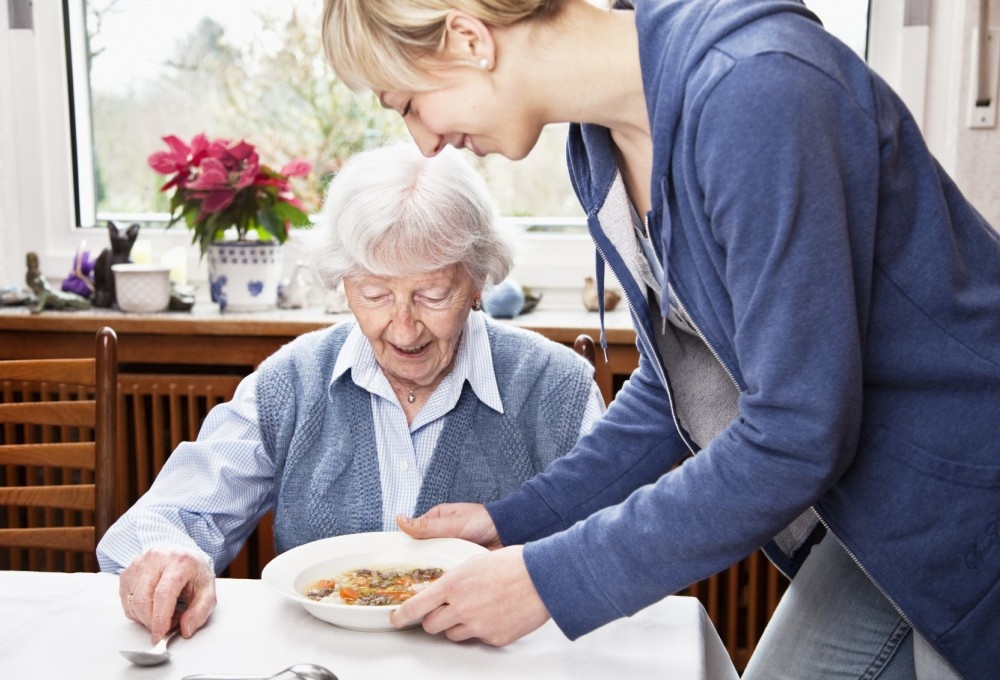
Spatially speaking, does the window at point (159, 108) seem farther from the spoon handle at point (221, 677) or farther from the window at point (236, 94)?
the spoon handle at point (221, 677)

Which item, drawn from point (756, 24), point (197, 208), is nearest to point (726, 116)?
point (756, 24)

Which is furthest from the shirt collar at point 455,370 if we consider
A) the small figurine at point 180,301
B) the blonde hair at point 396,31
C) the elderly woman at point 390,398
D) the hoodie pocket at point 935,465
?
the small figurine at point 180,301

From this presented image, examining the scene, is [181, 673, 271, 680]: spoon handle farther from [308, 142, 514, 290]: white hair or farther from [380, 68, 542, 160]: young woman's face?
[308, 142, 514, 290]: white hair

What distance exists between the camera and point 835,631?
4.06 feet

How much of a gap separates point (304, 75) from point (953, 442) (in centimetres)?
236

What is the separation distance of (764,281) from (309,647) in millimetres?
636

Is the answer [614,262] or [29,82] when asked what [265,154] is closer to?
[29,82]


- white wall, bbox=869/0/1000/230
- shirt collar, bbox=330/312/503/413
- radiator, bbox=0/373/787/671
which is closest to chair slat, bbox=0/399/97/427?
shirt collar, bbox=330/312/503/413

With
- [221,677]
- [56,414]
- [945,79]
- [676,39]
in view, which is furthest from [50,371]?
[945,79]

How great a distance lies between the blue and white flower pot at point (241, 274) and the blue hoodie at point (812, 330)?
174cm

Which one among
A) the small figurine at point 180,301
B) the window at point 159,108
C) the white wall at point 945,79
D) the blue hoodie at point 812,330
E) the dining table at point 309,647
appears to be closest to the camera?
the blue hoodie at point 812,330

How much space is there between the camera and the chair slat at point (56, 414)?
1846 mm

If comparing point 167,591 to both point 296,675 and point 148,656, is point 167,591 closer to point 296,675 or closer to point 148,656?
point 148,656

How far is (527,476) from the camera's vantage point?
5.64 feet
